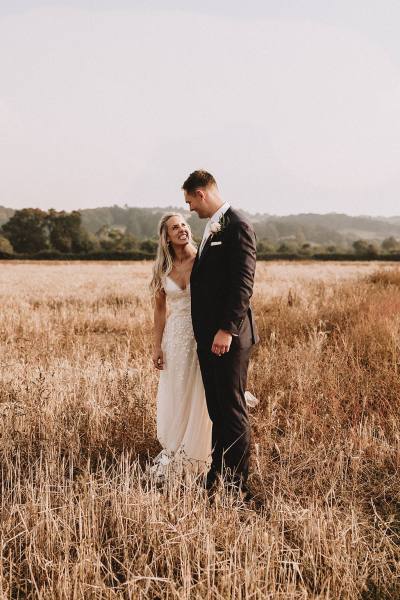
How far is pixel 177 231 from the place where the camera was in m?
4.19

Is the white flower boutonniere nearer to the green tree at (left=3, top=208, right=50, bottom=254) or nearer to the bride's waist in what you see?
the bride's waist

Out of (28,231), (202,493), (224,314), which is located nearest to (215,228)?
(224,314)

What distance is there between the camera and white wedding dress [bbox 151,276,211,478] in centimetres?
425

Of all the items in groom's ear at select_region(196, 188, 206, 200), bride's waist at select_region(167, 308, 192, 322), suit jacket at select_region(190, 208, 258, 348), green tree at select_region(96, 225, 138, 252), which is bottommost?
bride's waist at select_region(167, 308, 192, 322)

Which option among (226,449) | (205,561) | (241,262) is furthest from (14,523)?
(241,262)

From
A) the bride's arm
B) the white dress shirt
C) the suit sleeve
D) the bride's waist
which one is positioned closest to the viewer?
the suit sleeve

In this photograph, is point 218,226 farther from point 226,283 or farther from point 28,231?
point 28,231

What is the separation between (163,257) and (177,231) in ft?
0.93

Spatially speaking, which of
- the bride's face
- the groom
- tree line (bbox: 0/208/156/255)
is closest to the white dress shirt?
the groom

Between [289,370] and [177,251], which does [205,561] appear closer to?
[177,251]

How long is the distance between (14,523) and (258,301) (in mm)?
10003

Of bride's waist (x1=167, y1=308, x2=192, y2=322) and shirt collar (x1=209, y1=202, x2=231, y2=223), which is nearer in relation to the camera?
shirt collar (x1=209, y1=202, x2=231, y2=223)

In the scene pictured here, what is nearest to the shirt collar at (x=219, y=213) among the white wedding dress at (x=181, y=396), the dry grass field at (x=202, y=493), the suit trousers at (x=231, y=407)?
the white wedding dress at (x=181, y=396)

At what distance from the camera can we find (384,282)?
17312mm
